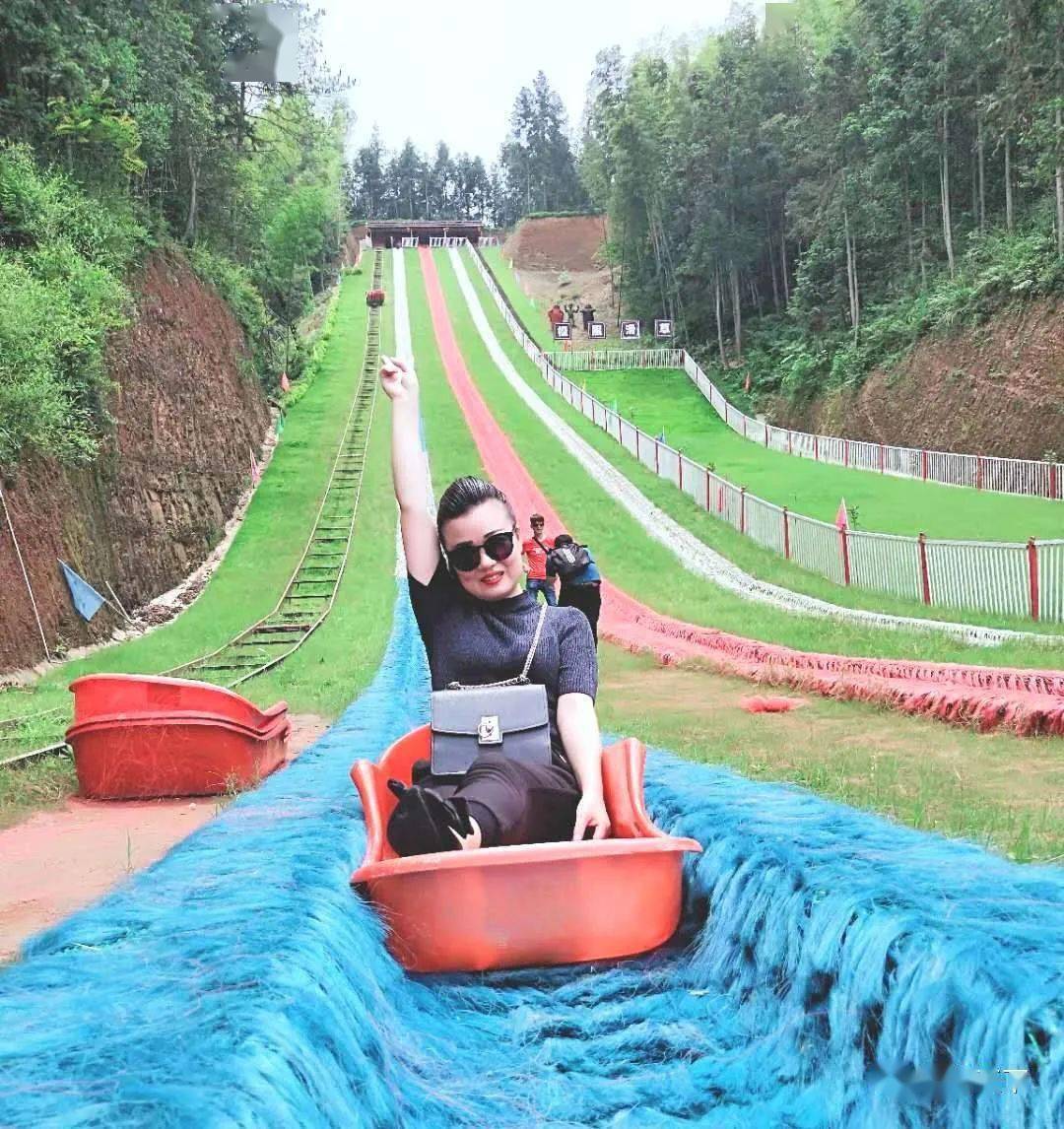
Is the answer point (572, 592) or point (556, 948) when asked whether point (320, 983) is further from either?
point (572, 592)

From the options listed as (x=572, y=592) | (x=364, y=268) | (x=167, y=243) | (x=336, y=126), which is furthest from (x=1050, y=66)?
(x=364, y=268)

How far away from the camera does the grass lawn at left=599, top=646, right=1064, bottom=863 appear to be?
11.2ft

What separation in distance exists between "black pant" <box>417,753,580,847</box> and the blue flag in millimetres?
12407

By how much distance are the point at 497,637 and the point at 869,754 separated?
2.97m

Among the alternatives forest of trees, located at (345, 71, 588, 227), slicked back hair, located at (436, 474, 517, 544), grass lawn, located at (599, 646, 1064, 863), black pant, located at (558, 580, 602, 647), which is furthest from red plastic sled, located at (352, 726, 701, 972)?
forest of trees, located at (345, 71, 588, 227)

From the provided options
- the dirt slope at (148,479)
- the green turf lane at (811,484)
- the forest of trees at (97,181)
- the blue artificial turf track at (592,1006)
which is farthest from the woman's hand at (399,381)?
the green turf lane at (811,484)

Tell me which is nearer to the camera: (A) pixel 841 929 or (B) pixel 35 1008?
(B) pixel 35 1008

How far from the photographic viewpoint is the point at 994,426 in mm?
25344

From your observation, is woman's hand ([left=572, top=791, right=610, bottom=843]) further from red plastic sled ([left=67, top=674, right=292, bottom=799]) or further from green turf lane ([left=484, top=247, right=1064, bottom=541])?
green turf lane ([left=484, top=247, right=1064, bottom=541])

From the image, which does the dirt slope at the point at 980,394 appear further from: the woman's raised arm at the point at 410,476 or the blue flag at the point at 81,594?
the woman's raised arm at the point at 410,476

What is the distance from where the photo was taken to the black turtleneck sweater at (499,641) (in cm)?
294

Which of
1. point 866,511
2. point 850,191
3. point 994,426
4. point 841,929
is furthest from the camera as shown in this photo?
point 850,191

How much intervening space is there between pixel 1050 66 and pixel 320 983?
97.0ft

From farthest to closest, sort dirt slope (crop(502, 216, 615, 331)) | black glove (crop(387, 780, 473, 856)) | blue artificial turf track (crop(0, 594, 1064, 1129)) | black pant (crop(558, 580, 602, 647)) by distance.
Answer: dirt slope (crop(502, 216, 615, 331)), black pant (crop(558, 580, 602, 647)), black glove (crop(387, 780, 473, 856)), blue artificial turf track (crop(0, 594, 1064, 1129))
